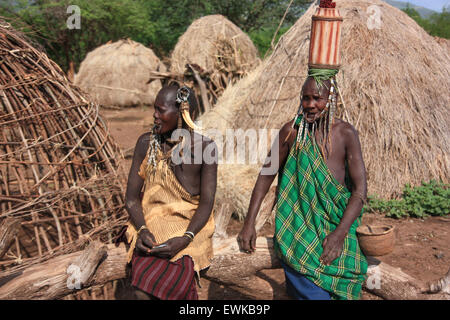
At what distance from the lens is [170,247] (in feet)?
7.21

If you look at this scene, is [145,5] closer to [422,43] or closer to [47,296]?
[422,43]

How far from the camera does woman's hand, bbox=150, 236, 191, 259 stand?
7.18ft

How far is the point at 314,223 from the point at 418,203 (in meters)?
3.40

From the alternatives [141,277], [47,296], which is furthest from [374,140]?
[47,296]

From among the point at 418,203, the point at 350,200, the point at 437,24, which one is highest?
the point at 437,24

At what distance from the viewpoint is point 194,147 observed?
240 cm

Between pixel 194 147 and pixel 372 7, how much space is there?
4.64m

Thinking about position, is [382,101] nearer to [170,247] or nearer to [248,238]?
[248,238]

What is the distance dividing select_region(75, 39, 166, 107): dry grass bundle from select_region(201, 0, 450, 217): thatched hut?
8814 millimetres

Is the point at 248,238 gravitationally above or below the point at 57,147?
below

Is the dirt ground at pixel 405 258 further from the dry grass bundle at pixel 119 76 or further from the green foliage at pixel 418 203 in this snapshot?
the dry grass bundle at pixel 119 76

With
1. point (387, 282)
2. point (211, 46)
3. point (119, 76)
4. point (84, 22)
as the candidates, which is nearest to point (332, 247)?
point (387, 282)

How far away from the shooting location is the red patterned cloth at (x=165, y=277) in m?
2.11

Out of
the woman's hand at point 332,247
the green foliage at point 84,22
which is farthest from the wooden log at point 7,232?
the green foliage at point 84,22
